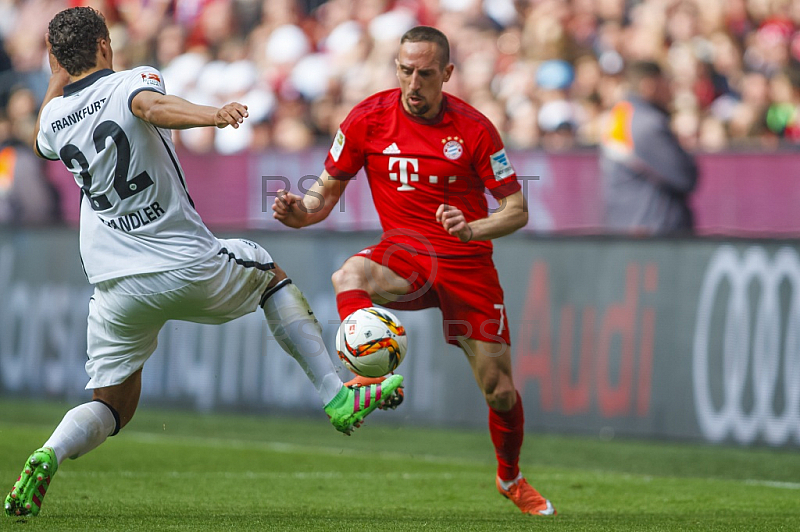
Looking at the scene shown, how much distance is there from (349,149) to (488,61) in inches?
292

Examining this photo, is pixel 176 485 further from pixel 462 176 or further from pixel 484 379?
pixel 462 176

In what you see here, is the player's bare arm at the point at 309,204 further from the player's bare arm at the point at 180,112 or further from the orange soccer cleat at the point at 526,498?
the orange soccer cleat at the point at 526,498

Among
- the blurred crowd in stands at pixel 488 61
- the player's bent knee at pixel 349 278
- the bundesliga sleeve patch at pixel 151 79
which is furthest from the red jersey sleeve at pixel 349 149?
the blurred crowd in stands at pixel 488 61

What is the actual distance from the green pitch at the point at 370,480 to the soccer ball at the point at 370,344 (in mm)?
804

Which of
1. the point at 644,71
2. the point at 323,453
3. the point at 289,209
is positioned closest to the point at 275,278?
the point at 289,209

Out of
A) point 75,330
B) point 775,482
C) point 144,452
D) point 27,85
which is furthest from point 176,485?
point 27,85

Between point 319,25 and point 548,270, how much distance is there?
22.6ft

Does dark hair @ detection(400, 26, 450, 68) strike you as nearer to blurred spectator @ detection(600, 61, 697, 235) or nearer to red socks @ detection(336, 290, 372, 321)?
red socks @ detection(336, 290, 372, 321)

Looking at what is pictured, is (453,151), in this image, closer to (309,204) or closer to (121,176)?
(309,204)

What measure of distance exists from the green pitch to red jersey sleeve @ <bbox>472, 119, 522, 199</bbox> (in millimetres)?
1809

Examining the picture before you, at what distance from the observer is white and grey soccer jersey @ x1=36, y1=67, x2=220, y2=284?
628 centimetres

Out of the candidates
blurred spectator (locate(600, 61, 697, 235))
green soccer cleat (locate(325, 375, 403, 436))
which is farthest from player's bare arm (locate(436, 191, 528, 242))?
blurred spectator (locate(600, 61, 697, 235))

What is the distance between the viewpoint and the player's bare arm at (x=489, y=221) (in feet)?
21.3

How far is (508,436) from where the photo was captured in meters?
7.52
